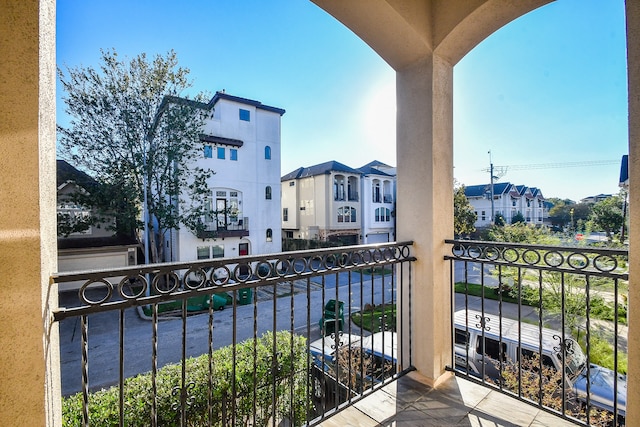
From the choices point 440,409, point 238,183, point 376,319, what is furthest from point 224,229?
point 440,409

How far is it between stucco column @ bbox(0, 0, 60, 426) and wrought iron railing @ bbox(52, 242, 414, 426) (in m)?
0.13

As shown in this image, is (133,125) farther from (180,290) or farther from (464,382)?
(464,382)

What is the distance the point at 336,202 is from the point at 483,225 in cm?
769

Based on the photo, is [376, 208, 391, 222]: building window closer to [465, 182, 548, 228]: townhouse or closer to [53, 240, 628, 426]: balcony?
[465, 182, 548, 228]: townhouse

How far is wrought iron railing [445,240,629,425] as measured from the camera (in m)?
1.64

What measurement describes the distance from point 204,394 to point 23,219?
2.53 meters

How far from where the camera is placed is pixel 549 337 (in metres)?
4.66

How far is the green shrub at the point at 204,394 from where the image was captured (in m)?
2.31

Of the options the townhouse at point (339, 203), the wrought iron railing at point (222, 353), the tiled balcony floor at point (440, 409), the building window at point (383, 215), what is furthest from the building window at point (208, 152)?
the building window at point (383, 215)

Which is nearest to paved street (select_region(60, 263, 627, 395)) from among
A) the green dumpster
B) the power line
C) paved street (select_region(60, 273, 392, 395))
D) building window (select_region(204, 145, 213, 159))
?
paved street (select_region(60, 273, 392, 395))

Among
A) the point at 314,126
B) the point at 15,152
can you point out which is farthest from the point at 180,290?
the point at 314,126

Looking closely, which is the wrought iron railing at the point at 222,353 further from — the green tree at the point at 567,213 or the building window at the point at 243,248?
the green tree at the point at 567,213

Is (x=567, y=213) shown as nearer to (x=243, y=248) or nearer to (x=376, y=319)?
(x=376, y=319)

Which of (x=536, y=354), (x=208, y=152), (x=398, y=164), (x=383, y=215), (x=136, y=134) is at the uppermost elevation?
(x=136, y=134)
